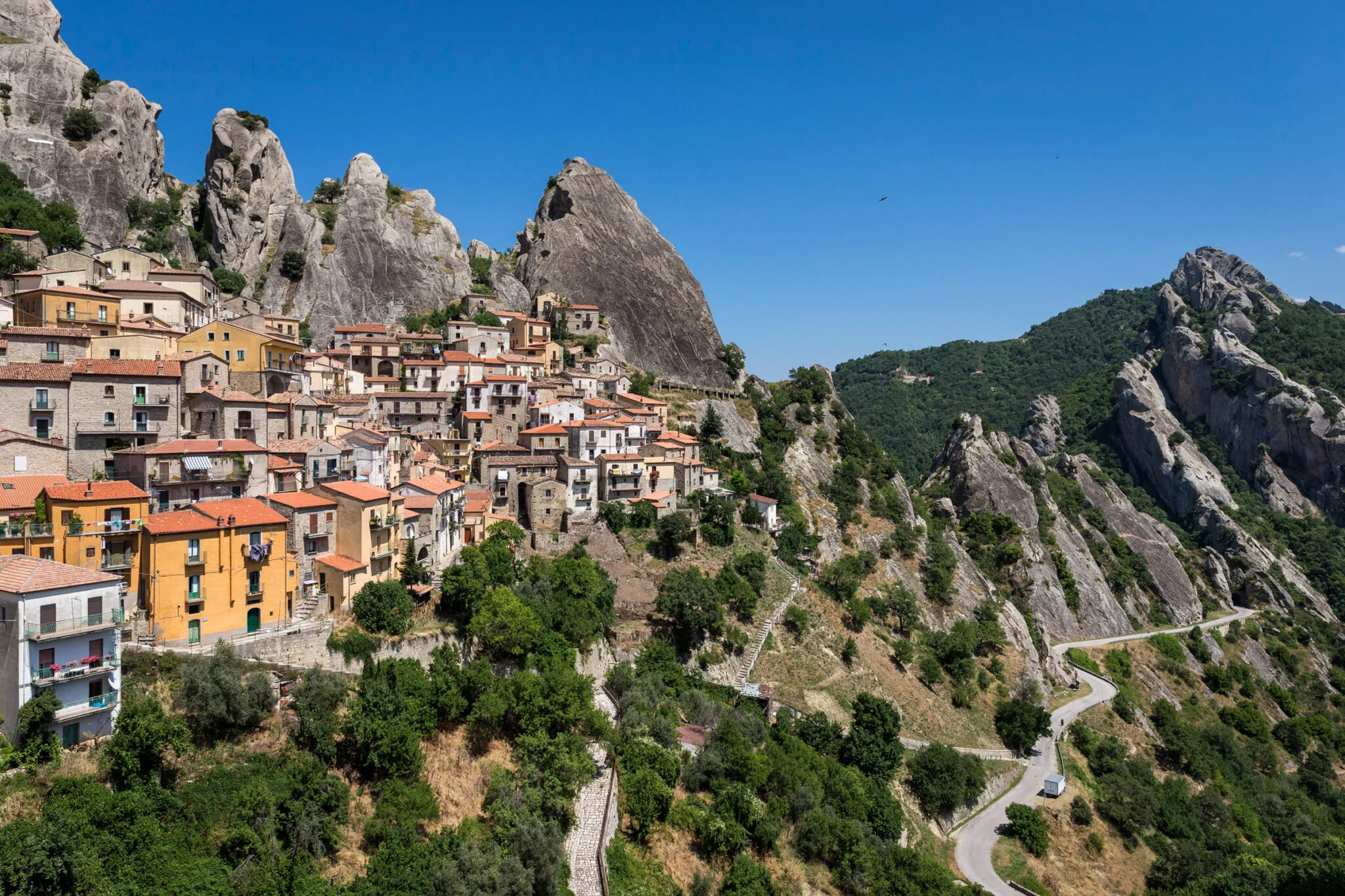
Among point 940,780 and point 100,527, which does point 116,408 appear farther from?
point 940,780

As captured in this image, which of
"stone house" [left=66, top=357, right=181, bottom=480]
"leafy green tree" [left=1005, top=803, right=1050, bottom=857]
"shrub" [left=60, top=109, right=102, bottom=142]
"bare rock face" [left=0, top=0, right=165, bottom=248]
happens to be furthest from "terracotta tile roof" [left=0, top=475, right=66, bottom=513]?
"shrub" [left=60, top=109, right=102, bottom=142]

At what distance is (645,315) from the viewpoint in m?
97.6

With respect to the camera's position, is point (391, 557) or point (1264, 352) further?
point (1264, 352)

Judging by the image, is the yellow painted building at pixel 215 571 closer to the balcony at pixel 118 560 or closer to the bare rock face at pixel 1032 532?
the balcony at pixel 118 560

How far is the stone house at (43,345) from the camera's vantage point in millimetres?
38219

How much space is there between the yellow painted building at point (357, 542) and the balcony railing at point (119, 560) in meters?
7.69

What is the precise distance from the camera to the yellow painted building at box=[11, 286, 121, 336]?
149 feet

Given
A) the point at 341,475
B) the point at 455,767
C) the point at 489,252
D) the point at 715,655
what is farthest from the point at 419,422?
the point at 489,252

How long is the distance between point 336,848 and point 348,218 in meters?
81.7

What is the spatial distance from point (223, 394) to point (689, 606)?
99.2 feet

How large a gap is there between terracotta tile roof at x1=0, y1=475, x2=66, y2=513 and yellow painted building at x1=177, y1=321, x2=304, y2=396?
16951 mm

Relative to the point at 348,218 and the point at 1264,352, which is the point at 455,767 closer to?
the point at 348,218

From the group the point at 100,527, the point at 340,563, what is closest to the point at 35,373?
the point at 100,527

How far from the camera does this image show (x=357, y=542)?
37.4 m
